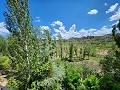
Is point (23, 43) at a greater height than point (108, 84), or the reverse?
point (23, 43)

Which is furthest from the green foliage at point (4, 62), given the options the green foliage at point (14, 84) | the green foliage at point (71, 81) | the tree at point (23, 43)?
the tree at point (23, 43)

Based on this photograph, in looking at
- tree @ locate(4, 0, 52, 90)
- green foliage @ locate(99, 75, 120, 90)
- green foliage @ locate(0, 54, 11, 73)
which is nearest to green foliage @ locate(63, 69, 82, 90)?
green foliage @ locate(99, 75, 120, 90)

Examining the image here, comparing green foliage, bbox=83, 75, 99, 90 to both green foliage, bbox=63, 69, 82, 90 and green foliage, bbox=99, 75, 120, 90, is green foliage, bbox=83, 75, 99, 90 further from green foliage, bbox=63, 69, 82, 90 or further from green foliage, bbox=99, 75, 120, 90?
green foliage, bbox=63, 69, 82, 90

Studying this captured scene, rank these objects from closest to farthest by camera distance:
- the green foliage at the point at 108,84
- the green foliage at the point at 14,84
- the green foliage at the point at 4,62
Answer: the green foliage at the point at 14,84
the green foliage at the point at 108,84
the green foliage at the point at 4,62

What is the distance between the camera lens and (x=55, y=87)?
24.1 meters

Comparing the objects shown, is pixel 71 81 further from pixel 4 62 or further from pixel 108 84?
pixel 4 62

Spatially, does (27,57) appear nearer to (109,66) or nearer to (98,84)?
(98,84)

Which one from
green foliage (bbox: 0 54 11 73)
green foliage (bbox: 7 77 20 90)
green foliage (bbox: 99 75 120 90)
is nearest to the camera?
green foliage (bbox: 7 77 20 90)

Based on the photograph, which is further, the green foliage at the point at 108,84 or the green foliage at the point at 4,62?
the green foliage at the point at 4,62

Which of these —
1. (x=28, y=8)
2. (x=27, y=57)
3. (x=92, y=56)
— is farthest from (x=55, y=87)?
(x=92, y=56)

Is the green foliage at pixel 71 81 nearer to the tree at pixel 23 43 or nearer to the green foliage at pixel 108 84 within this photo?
the green foliage at pixel 108 84

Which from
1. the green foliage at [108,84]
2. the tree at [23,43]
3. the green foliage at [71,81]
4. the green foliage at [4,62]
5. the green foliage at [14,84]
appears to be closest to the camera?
the tree at [23,43]

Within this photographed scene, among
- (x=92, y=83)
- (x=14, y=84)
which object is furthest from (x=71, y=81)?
(x=14, y=84)

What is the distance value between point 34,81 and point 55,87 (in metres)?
2.41
